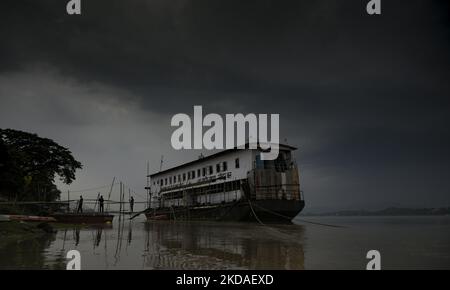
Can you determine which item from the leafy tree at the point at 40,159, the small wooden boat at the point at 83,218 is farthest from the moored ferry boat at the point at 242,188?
the leafy tree at the point at 40,159

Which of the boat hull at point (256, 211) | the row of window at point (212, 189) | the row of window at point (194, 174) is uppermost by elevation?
the row of window at point (194, 174)

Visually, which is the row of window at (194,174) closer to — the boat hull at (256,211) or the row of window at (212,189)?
the row of window at (212,189)

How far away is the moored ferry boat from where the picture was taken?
27.6 metres

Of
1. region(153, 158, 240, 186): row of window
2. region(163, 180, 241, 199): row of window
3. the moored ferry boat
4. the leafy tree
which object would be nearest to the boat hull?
the moored ferry boat

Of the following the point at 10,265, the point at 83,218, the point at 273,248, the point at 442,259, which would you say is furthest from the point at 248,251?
the point at 83,218

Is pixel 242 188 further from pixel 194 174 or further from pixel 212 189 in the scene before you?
pixel 194 174

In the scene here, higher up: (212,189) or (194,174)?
(194,174)

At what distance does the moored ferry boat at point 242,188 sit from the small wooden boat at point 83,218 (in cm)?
851

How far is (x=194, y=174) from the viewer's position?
39188 mm

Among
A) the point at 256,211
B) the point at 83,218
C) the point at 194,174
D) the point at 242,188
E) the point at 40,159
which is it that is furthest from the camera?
the point at 194,174

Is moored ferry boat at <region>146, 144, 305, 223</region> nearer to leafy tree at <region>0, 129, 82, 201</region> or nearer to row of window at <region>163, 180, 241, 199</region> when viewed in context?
row of window at <region>163, 180, 241, 199</region>

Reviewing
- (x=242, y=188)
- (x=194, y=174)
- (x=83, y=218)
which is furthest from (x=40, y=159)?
(x=242, y=188)

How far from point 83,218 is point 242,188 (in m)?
14.3

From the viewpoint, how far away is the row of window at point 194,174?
110 feet
